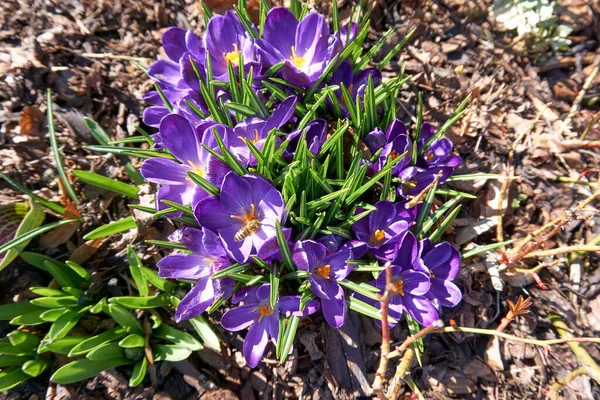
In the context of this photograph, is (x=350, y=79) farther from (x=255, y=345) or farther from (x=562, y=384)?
(x=562, y=384)

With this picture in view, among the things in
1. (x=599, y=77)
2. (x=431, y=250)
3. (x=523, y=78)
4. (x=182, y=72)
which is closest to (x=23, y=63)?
(x=182, y=72)

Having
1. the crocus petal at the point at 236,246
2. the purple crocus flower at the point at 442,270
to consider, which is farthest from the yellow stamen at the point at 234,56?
the purple crocus flower at the point at 442,270

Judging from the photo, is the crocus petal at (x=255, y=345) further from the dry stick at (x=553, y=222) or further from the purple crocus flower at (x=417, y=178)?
the dry stick at (x=553, y=222)

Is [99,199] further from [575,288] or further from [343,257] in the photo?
[575,288]

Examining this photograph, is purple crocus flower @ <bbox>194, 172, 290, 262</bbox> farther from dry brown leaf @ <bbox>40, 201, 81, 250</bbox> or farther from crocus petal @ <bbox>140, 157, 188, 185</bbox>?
dry brown leaf @ <bbox>40, 201, 81, 250</bbox>

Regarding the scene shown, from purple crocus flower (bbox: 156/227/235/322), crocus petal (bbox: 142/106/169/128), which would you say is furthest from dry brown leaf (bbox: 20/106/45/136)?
purple crocus flower (bbox: 156/227/235/322)
